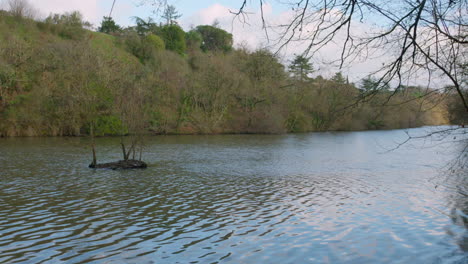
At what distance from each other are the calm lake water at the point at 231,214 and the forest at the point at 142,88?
17.7 feet

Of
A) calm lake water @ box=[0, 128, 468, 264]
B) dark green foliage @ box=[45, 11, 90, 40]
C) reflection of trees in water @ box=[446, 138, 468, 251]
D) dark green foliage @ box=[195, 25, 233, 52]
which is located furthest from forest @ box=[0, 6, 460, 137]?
reflection of trees in water @ box=[446, 138, 468, 251]

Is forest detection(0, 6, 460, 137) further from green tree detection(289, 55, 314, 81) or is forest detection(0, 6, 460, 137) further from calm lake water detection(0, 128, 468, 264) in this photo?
green tree detection(289, 55, 314, 81)

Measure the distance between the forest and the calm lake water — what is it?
540 centimetres

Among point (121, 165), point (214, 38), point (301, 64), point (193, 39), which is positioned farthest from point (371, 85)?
point (214, 38)

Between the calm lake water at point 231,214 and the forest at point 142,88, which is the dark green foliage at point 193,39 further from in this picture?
the calm lake water at point 231,214

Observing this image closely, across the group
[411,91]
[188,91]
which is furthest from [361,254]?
[188,91]

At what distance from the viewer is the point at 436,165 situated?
20875mm

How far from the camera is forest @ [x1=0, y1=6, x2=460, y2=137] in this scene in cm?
3364

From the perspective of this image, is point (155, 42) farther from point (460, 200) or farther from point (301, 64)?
point (301, 64)

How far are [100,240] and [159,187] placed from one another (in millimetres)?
6299

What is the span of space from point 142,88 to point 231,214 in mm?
13950

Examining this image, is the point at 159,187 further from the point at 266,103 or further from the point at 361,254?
the point at 266,103

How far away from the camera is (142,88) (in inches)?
888

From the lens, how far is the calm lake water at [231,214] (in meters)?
7.29
